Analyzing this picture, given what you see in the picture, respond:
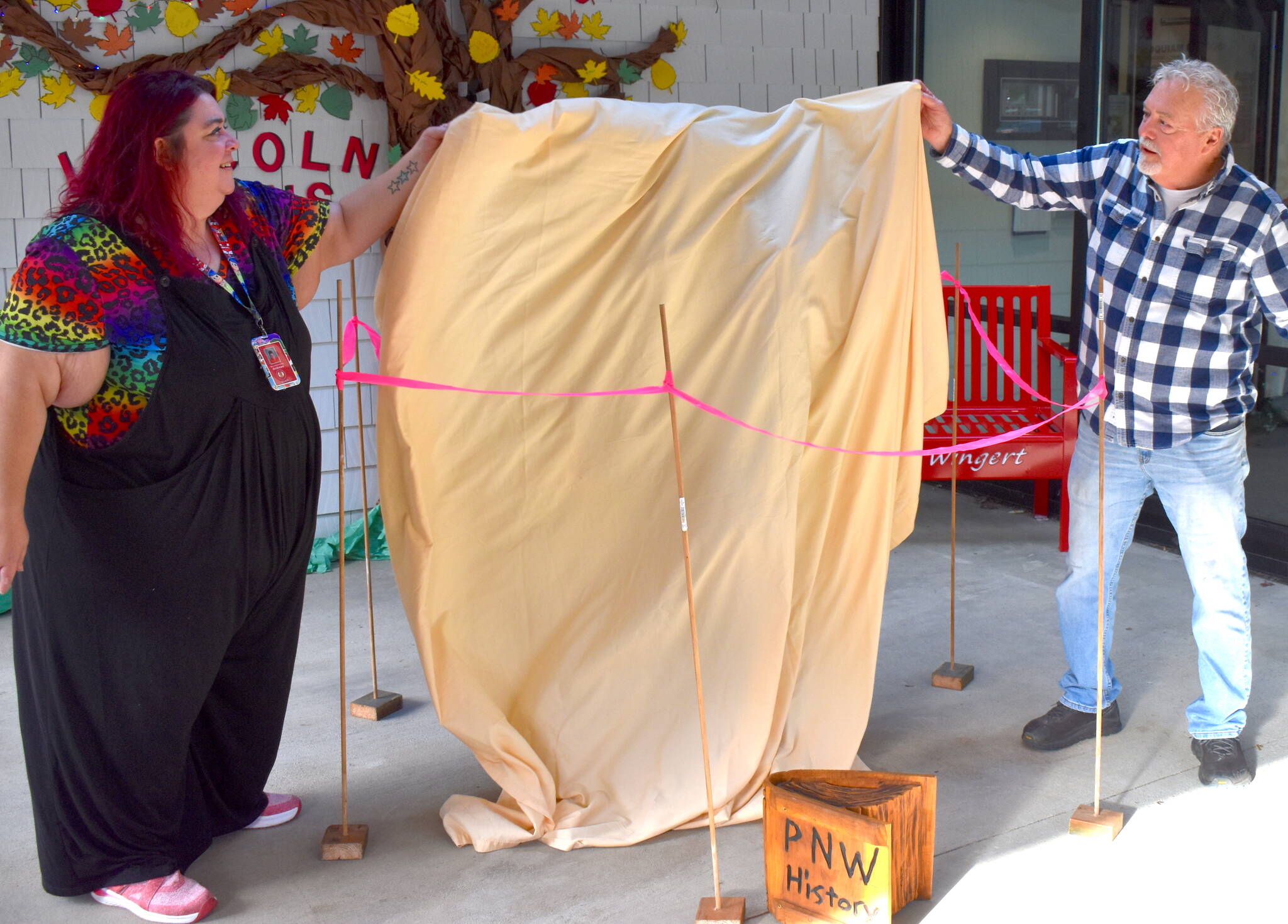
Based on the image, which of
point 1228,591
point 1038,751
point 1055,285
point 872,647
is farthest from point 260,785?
point 1055,285

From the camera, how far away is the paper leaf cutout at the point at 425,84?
192 inches

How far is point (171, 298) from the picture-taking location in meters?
2.36

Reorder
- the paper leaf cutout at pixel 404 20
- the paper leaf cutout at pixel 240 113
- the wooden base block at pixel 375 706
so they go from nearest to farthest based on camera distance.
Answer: the wooden base block at pixel 375 706, the paper leaf cutout at pixel 240 113, the paper leaf cutout at pixel 404 20

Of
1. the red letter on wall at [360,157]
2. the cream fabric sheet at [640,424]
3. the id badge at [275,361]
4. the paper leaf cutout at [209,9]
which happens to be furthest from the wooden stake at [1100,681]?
the paper leaf cutout at [209,9]

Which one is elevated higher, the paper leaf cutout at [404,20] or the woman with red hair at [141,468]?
the paper leaf cutout at [404,20]

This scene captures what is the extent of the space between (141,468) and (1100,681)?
6.66 ft

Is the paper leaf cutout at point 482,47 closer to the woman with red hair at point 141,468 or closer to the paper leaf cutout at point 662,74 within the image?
the paper leaf cutout at point 662,74

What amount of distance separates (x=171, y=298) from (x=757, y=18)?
160 inches

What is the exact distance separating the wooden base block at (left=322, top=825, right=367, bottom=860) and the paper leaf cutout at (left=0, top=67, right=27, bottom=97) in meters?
3.02

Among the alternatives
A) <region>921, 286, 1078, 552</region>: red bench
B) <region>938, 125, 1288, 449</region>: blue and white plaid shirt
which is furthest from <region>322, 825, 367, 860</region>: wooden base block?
<region>921, 286, 1078, 552</region>: red bench

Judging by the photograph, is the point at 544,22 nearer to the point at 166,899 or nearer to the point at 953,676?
the point at 953,676

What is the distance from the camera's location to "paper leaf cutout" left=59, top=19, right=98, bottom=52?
4.34 metres

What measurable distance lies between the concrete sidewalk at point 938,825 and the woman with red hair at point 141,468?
260 mm

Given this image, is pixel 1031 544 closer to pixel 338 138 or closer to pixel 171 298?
pixel 338 138
